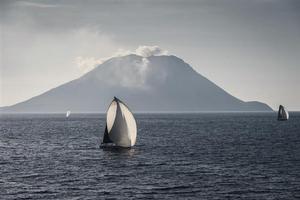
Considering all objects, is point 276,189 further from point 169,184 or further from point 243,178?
point 169,184

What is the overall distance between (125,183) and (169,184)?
5664 mm

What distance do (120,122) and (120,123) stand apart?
19cm

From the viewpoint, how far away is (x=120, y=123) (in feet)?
332

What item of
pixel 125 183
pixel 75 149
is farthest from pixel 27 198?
pixel 75 149

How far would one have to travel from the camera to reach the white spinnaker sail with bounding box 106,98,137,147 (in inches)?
3976

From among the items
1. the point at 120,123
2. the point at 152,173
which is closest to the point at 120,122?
the point at 120,123

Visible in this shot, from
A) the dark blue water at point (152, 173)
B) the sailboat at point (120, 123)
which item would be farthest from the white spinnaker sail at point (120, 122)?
the dark blue water at point (152, 173)

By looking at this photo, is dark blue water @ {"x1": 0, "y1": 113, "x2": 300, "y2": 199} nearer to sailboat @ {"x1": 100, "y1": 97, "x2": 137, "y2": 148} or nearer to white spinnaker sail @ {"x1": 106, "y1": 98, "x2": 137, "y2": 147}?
sailboat @ {"x1": 100, "y1": 97, "x2": 137, "y2": 148}

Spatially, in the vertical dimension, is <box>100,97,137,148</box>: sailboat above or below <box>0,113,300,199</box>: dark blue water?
above

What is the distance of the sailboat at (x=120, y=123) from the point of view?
10100cm

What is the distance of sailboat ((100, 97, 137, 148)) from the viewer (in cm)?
10100

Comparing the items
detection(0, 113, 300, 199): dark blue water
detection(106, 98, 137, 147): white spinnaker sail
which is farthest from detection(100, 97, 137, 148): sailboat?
detection(0, 113, 300, 199): dark blue water

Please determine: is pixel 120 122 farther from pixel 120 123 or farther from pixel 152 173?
pixel 152 173

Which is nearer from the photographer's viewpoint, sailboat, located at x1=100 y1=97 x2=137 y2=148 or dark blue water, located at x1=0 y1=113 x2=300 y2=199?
dark blue water, located at x1=0 y1=113 x2=300 y2=199
